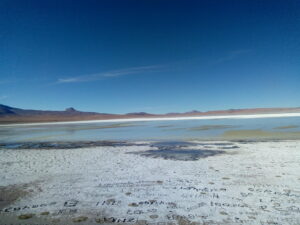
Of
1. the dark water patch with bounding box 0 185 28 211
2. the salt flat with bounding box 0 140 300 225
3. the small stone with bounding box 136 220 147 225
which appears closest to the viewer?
the small stone with bounding box 136 220 147 225

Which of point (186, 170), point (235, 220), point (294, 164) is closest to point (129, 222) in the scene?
point (235, 220)

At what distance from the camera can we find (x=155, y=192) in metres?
4.79

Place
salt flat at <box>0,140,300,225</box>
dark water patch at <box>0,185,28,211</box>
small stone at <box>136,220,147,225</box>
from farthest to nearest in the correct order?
dark water patch at <box>0,185,28,211</box>
salt flat at <box>0,140,300,225</box>
small stone at <box>136,220,147,225</box>

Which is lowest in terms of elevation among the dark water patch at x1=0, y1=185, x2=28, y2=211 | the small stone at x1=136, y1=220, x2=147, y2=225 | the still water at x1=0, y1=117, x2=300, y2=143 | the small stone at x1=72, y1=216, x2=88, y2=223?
the small stone at x1=136, y1=220, x2=147, y2=225

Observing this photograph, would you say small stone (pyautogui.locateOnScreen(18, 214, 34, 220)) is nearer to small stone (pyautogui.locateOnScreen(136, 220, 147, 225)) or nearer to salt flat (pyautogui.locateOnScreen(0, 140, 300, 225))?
salt flat (pyautogui.locateOnScreen(0, 140, 300, 225))

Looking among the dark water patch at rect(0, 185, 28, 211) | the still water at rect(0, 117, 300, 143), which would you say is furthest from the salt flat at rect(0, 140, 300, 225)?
the still water at rect(0, 117, 300, 143)

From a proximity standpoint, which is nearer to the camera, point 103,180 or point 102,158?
point 103,180

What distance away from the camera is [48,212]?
3.91m

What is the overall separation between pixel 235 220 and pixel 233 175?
2584mm

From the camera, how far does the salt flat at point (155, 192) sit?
12.0 ft

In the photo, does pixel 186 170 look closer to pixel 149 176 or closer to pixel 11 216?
pixel 149 176

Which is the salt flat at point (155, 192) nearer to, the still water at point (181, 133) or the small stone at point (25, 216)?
the small stone at point (25, 216)

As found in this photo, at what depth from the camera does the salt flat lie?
3660 mm

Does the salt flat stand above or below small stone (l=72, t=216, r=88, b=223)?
above
